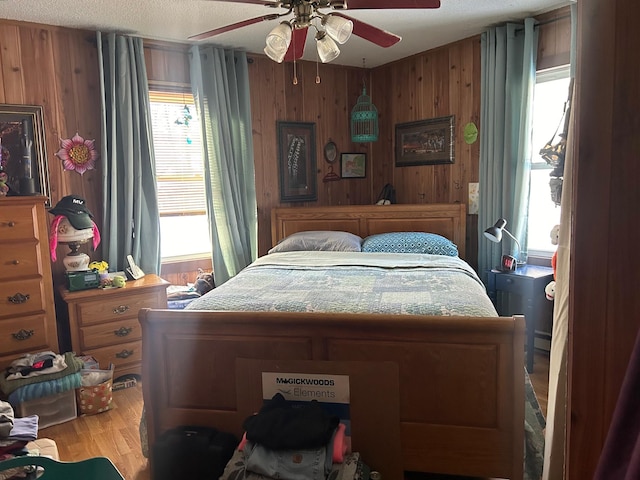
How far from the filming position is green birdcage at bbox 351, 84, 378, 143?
182 inches

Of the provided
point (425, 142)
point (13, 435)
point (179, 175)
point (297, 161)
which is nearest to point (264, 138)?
point (297, 161)

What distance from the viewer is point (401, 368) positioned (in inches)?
77.6

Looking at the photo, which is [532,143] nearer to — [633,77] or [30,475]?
[633,77]

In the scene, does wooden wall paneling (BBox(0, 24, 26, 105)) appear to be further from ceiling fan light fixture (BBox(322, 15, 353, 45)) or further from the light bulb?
ceiling fan light fixture (BBox(322, 15, 353, 45))

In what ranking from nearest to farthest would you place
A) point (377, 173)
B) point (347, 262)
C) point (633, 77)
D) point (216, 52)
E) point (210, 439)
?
point (633, 77)
point (210, 439)
point (347, 262)
point (216, 52)
point (377, 173)

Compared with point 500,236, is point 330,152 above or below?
above

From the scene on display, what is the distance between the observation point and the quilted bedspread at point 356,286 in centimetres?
227

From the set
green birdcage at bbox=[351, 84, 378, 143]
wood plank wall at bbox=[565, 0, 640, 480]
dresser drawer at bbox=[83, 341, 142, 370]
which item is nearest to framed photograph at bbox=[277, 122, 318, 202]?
Result: green birdcage at bbox=[351, 84, 378, 143]

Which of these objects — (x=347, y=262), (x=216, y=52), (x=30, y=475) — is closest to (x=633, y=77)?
(x=30, y=475)

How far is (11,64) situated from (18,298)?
1.59m

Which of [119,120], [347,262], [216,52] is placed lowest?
[347,262]

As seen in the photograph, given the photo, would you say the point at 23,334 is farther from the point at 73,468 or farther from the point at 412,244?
the point at 412,244

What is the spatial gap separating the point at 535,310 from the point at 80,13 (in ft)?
11.6

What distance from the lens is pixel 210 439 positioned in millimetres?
1992
